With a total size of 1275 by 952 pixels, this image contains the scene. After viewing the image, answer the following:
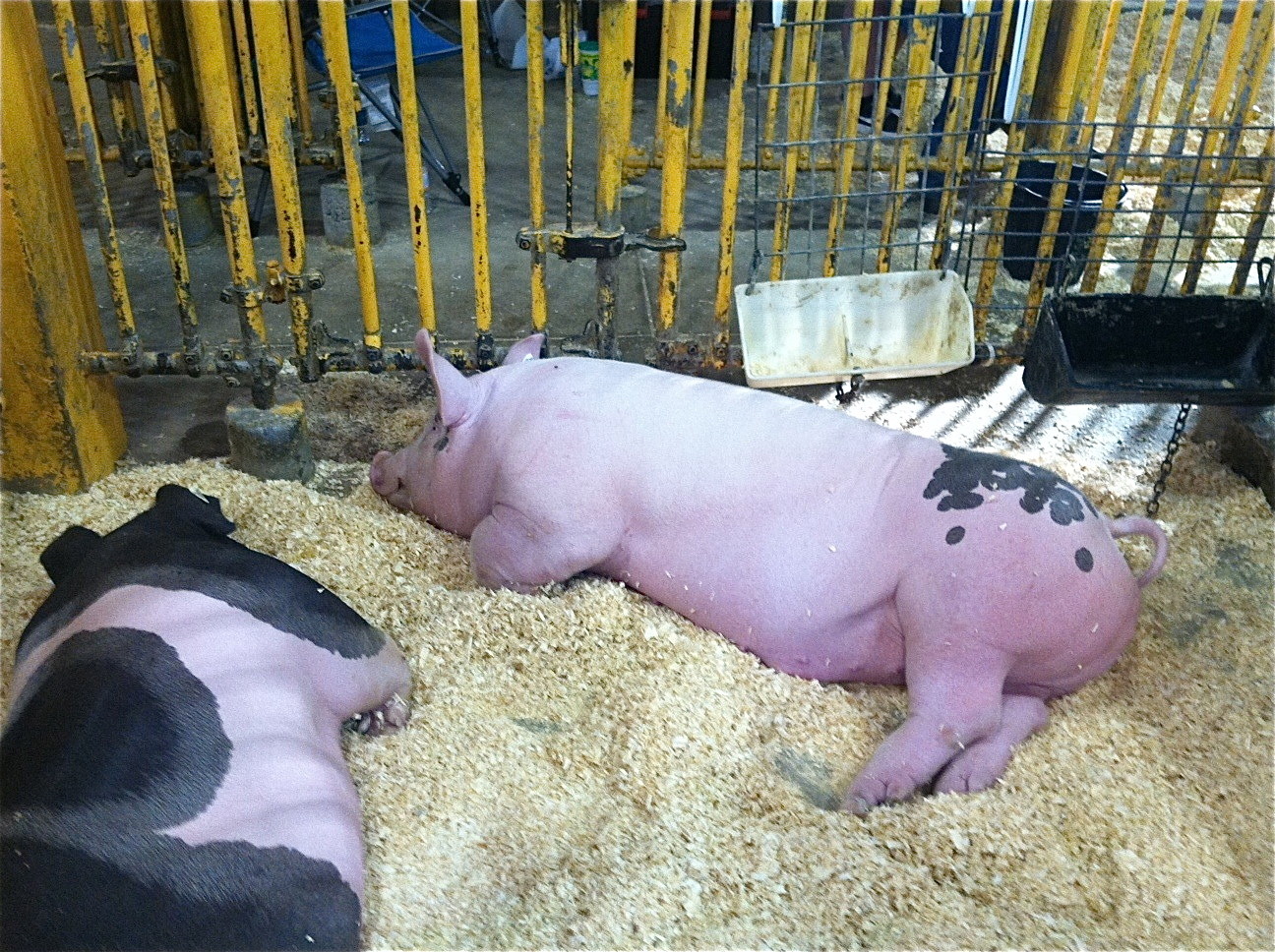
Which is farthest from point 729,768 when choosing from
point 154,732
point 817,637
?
point 154,732

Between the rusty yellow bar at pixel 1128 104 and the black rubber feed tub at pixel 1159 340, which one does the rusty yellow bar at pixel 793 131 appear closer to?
the black rubber feed tub at pixel 1159 340

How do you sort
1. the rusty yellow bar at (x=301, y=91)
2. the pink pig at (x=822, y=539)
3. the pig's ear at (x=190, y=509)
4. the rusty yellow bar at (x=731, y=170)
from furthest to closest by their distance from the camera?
the rusty yellow bar at (x=301, y=91), the rusty yellow bar at (x=731, y=170), the pig's ear at (x=190, y=509), the pink pig at (x=822, y=539)

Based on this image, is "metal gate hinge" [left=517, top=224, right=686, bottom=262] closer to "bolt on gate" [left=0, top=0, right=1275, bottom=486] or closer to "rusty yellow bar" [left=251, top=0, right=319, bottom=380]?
"bolt on gate" [left=0, top=0, right=1275, bottom=486]

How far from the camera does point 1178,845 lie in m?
2.28

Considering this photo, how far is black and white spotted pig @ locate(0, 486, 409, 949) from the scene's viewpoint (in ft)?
6.07

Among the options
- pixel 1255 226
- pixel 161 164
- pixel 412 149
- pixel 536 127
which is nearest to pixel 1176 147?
pixel 1255 226

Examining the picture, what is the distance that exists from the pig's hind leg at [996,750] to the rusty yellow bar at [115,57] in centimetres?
403

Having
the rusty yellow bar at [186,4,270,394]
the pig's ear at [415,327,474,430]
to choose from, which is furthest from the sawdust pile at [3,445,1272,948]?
the rusty yellow bar at [186,4,270,394]

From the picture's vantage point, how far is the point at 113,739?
6.59ft

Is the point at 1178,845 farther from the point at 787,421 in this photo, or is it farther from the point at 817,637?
the point at 787,421

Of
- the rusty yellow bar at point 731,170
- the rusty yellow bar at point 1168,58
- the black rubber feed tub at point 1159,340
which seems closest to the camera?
the rusty yellow bar at point 731,170

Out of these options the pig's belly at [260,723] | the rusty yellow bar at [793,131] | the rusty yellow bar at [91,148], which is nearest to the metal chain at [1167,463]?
the rusty yellow bar at [793,131]

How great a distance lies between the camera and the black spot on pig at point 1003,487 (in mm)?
2555

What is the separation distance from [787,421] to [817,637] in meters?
0.54
